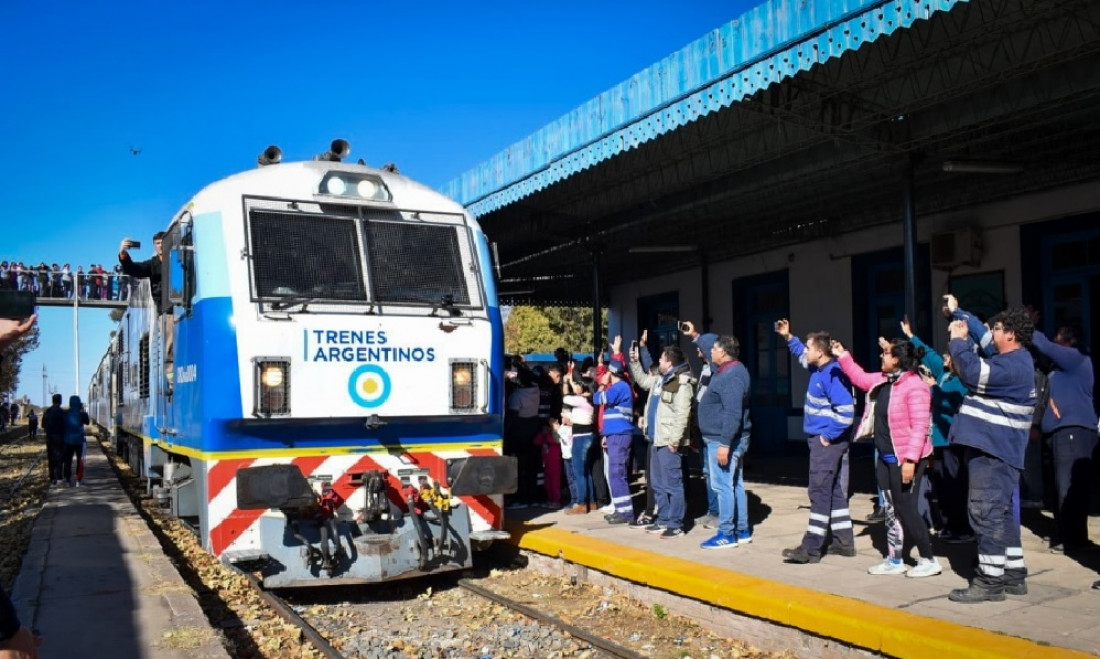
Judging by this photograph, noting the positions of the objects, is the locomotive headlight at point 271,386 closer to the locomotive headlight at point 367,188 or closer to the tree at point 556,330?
the locomotive headlight at point 367,188

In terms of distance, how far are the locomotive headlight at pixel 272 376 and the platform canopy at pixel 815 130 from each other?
4752 millimetres

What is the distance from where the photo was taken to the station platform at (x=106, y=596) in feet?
17.7

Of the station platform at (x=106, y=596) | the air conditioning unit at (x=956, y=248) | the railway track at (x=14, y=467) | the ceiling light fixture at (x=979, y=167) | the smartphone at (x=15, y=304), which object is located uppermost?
the ceiling light fixture at (x=979, y=167)

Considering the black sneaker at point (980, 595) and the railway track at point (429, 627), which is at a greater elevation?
the black sneaker at point (980, 595)

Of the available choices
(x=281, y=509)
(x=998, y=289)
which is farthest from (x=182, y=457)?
(x=998, y=289)

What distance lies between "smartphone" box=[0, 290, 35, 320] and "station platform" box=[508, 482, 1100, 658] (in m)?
4.32

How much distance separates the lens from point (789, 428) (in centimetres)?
1627

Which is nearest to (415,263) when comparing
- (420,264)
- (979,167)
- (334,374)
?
(420,264)

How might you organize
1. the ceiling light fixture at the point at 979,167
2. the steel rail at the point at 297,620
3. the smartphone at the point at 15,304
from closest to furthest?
the smartphone at the point at 15,304 → the steel rail at the point at 297,620 → the ceiling light fixture at the point at 979,167

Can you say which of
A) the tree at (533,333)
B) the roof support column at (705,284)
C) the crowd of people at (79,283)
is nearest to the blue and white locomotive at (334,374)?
the roof support column at (705,284)

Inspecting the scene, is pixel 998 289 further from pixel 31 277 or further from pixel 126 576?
pixel 31 277

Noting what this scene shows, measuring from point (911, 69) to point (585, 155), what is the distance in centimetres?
369

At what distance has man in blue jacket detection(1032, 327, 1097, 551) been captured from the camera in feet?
23.0

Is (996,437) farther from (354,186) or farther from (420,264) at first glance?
(354,186)
